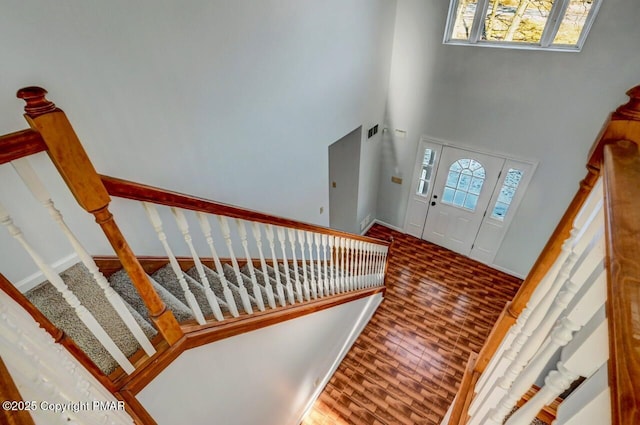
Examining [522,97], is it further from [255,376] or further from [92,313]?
[92,313]

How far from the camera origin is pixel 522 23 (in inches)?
136

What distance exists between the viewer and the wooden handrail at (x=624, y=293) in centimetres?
37

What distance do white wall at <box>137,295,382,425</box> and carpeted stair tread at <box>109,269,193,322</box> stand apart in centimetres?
22

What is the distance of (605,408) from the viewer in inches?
18.4

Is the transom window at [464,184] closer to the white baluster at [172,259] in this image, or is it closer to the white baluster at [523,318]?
the white baluster at [523,318]

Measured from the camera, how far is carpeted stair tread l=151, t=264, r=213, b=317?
1.74 meters

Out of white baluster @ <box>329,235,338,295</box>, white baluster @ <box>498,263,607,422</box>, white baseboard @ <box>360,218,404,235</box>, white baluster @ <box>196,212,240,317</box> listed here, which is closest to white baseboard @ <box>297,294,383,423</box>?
white baluster @ <box>329,235,338,295</box>

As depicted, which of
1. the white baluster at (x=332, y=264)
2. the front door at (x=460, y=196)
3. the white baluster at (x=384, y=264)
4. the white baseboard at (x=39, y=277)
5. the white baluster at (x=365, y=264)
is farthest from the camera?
the front door at (x=460, y=196)

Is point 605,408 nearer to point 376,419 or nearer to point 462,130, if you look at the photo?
point 376,419

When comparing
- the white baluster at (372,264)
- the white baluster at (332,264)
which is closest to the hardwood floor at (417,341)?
the white baluster at (372,264)

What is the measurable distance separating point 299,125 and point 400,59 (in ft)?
7.43

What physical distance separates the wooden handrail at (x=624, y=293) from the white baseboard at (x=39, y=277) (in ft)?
6.85

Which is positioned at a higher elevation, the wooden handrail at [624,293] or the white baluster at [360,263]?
the wooden handrail at [624,293]

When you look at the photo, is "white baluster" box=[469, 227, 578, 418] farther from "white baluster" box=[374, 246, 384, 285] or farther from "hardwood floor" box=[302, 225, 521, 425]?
"white baluster" box=[374, 246, 384, 285]
